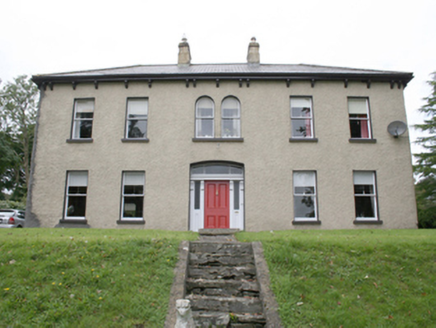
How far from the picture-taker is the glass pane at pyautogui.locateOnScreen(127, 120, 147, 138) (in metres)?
14.5

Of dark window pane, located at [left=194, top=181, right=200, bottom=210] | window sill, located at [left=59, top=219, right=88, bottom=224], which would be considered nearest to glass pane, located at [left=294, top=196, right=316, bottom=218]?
dark window pane, located at [left=194, top=181, right=200, bottom=210]

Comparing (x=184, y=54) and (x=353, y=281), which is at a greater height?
(x=184, y=54)

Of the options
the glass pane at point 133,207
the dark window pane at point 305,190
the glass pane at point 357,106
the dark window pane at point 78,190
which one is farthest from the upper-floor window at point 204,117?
the glass pane at point 357,106

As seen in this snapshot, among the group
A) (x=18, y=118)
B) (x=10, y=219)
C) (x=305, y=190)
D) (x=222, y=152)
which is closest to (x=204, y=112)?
(x=222, y=152)

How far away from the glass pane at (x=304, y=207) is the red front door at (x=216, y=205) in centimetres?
294

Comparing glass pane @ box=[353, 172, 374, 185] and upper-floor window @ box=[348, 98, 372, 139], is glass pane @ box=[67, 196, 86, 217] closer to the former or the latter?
glass pane @ box=[353, 172, 374, 185]

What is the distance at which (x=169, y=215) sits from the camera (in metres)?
13.5

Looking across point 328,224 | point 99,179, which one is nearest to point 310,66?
point 328,224

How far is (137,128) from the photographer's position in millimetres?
14594

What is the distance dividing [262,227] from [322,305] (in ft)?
23.8

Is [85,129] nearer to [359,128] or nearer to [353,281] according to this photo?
[359,128]

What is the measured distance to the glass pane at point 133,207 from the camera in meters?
13.8

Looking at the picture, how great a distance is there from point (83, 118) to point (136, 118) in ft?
8.25

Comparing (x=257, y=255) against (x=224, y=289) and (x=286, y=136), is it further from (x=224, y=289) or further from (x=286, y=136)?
(x=286, y=136)
